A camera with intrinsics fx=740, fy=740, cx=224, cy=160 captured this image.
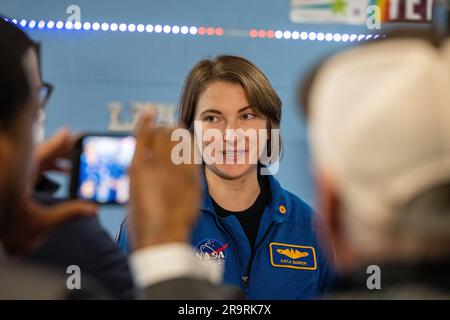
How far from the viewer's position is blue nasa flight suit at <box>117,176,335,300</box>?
6.37 ft

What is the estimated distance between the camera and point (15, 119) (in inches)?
67.3

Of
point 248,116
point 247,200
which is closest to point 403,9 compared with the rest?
point 248,116

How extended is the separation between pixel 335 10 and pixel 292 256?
0.67 metres

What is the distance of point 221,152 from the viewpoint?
6.40 ft

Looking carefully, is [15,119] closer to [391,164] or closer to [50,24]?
[50,24]

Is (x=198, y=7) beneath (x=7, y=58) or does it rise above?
above

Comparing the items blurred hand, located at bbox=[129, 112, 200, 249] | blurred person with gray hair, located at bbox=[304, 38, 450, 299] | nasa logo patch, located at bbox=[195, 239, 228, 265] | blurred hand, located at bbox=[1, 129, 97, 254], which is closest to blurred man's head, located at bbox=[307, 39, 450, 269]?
blurred person with gray hair, located at bbox=[304, 38, 450, 299]

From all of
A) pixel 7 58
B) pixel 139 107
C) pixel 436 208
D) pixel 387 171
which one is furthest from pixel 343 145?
pixel 7 58

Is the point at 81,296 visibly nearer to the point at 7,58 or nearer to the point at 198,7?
the point at 7,58

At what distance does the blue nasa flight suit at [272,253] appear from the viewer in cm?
194

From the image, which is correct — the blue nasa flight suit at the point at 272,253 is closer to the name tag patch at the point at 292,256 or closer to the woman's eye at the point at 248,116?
the name tag patch at the point at 292,256

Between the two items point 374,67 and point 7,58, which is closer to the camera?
point 374,67

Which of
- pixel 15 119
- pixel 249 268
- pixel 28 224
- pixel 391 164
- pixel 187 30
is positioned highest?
pixel 187 30

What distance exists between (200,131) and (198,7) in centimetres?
35
